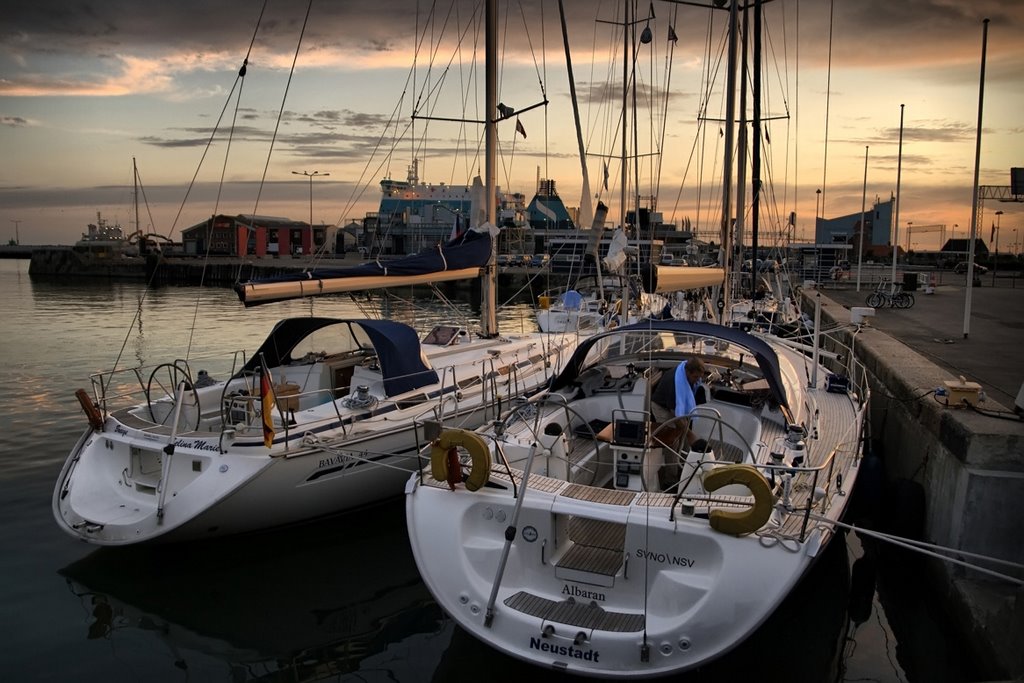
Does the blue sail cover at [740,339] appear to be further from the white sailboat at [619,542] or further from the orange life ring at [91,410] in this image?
the orange life ring at [91,410]

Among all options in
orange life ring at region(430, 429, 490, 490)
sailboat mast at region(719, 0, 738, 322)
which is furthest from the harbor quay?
sailboat mast at region(719, 0, 738, 322)

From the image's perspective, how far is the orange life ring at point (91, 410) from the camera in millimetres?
8242

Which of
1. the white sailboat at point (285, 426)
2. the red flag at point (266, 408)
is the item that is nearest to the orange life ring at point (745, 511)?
the white sailboat at point (285, 426)

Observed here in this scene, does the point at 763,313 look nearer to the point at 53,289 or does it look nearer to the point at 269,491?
the point at 269,491

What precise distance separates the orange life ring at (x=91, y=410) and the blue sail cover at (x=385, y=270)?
2.10m

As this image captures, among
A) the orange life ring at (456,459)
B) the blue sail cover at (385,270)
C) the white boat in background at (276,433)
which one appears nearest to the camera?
the orange life ring at (456,459)

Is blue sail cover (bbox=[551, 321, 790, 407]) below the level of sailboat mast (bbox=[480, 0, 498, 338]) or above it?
below

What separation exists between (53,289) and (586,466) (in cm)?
6431

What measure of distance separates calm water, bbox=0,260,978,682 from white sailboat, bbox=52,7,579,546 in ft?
1.88

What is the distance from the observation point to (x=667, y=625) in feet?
16.4

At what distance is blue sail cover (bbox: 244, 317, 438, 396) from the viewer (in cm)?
1014

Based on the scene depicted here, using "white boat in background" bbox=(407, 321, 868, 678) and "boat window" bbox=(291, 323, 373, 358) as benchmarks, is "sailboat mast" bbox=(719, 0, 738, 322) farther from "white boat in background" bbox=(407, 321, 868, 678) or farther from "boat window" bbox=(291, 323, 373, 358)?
"white boat in background" bbox=(407, 321, 868, 678)

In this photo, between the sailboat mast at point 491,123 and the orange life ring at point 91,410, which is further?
the sailboat mast at point 491,123

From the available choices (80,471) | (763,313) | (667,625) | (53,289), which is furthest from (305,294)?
(53,289)
